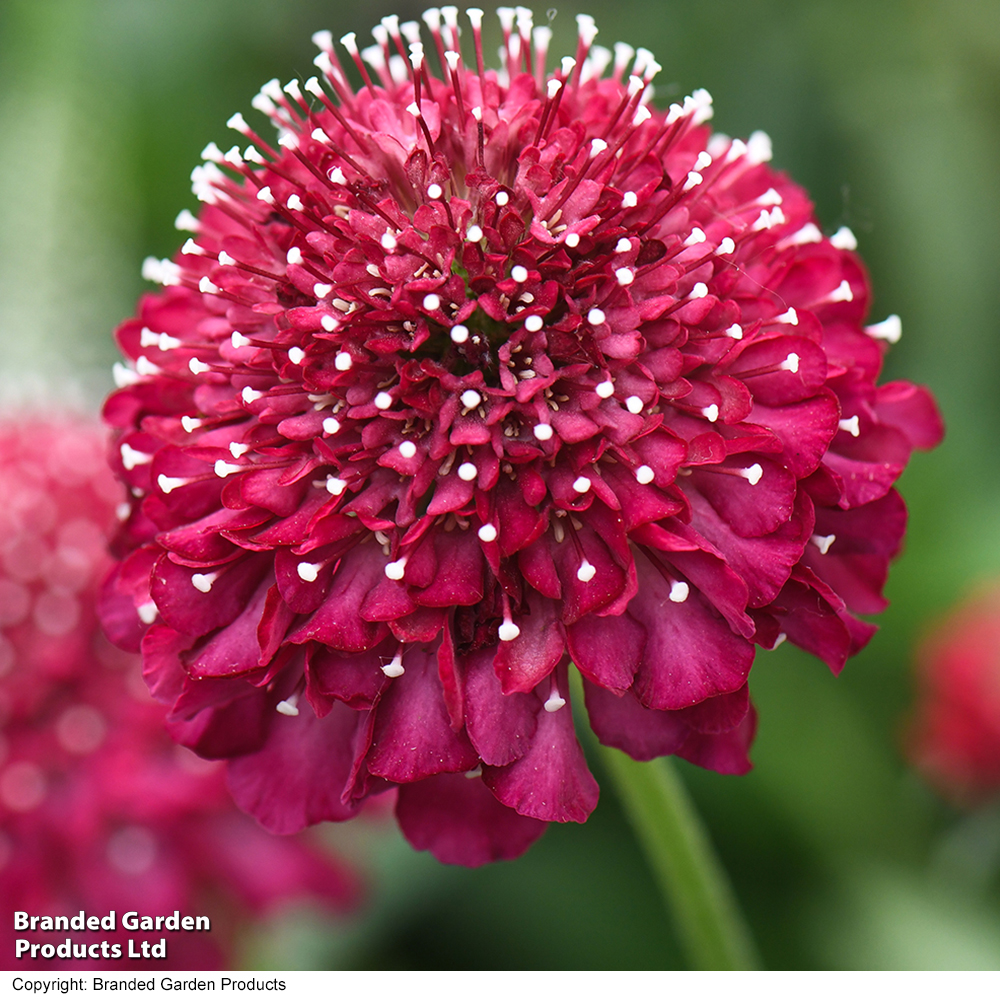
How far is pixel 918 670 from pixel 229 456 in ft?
4.89

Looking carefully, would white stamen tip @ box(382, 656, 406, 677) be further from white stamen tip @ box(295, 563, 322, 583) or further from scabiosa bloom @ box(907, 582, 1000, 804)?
scabiosa bloom @ box(907, 582, 1000, 804)

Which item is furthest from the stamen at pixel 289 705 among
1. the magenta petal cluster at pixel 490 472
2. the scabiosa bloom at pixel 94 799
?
the scabiosa bloom at pixel 94 799

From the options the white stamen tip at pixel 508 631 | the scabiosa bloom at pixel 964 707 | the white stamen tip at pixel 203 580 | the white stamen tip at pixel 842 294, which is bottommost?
the scabiosa bloom at pixel 964 707

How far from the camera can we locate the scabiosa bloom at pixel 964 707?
76.5 inches

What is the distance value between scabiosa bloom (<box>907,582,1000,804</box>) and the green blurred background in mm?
85

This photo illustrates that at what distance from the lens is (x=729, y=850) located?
6.80 ft

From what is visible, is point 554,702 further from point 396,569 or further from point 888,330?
point 888,330

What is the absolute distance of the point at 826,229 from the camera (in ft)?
5.43

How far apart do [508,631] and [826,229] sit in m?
0.99

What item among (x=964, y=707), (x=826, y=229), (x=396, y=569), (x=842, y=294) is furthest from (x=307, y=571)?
(x=964, y=707)

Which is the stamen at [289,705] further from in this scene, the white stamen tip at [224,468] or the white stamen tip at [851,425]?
the white stamen tip at [851,425]

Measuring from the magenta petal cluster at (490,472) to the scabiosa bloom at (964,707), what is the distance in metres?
0.94
